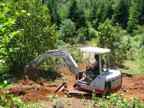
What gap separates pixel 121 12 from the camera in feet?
183

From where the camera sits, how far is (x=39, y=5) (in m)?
24.0

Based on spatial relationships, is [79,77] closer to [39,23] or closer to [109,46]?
[39,23]

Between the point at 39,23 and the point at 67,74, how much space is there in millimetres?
3294

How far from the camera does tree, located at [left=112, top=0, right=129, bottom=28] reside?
55.1 m

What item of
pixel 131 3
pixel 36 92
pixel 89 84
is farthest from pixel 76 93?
pixel 131 3

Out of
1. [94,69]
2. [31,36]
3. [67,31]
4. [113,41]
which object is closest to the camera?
[94,69]

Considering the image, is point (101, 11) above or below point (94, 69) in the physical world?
below

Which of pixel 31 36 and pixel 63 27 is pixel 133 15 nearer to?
pixel 63 27

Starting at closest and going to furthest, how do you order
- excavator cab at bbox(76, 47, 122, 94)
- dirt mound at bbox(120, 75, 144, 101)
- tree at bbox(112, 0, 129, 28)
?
excavator cab at bbox(76, 47, 122, 94), dirt mound at bbox(120, 75, 144, 101), tree at bbox(112, 0, 129, 28)

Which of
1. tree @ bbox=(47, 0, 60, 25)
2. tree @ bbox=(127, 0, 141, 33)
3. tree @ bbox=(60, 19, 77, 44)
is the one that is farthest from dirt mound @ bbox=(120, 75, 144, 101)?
tree @ bbox=(47, 0, 60, 25)

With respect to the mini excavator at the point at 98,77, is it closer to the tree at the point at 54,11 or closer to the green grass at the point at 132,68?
the green grass at the point at 132,68

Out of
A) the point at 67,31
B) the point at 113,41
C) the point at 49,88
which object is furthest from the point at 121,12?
the point at 49,88

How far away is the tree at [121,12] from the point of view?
5506cm

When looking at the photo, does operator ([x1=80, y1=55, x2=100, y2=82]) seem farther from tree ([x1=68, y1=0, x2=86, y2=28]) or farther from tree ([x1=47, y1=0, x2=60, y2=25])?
tree ([x1=47, y1=0, x2=60, y2=25])
